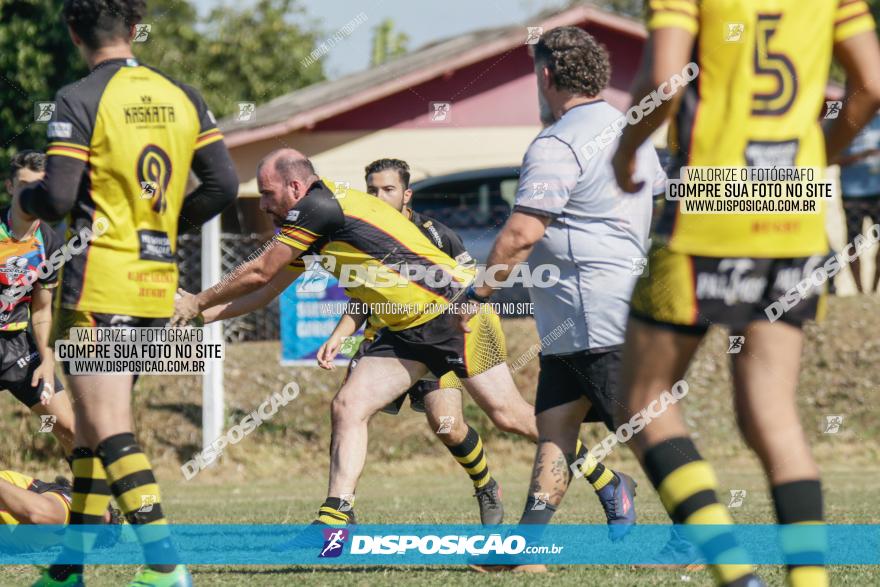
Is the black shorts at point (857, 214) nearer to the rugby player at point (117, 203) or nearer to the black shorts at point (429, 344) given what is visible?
the black shorts at point (429, 344)

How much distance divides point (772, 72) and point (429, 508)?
6.28 metres

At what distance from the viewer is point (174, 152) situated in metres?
4.70

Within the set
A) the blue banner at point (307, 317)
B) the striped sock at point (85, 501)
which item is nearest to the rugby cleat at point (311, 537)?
the striped sock at point (85, 501)

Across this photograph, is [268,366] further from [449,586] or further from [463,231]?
[449,586]

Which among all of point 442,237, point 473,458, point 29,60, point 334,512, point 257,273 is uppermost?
point 29,60

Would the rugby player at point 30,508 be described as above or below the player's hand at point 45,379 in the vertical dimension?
below

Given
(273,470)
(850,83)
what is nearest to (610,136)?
(850,83)

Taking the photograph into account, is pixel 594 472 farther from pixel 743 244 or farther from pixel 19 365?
pixel 19 365

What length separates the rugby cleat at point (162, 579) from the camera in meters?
4.49

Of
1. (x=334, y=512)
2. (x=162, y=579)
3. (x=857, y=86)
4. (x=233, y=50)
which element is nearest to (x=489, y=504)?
(x=334, y=512)

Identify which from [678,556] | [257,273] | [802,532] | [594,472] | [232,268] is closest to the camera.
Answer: [802,532]

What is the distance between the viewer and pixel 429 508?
31.3 feet

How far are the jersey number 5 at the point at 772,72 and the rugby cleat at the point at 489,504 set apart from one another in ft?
13.5

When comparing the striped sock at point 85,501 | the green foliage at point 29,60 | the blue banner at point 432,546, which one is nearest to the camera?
the striped sock at point 85,501
